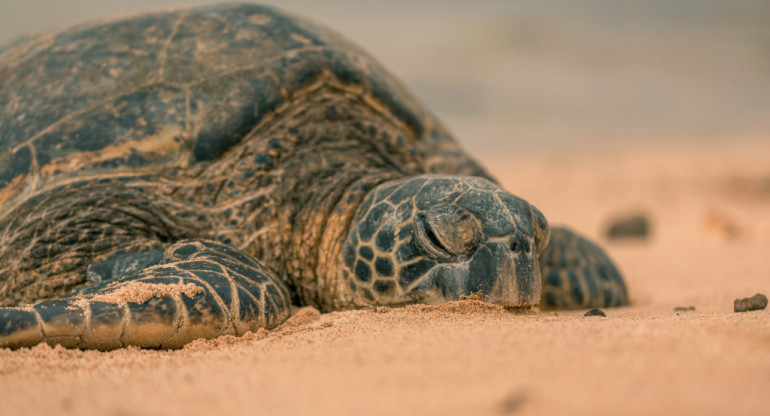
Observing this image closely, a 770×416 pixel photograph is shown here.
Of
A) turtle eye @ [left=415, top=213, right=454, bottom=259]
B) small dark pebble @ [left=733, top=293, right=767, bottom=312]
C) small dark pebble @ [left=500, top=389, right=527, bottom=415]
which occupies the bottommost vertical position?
small dark pebble @ [left=733, top=293, right=767, bottom=312]

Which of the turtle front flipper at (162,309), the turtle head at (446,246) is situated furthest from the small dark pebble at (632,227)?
the turtle front flipper at (162,309)

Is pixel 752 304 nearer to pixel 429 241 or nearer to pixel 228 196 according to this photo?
pixel 429 241

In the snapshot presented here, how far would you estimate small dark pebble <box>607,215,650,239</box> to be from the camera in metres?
8.80

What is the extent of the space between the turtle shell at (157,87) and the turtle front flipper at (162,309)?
A: 786 millimetres

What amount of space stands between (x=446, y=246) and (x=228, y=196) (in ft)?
4.08

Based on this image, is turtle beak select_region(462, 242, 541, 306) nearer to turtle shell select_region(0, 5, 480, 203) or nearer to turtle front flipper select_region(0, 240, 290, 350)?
turtle front flipper select_region(0, 240, 290, 350)

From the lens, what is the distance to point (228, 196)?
325 cm

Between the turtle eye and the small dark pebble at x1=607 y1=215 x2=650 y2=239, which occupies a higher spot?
the turtle eye

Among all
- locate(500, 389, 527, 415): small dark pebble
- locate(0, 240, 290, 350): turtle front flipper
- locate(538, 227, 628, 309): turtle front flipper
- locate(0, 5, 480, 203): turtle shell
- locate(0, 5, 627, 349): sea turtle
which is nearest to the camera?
locate(500, 389, 527, 415): small dark pebble

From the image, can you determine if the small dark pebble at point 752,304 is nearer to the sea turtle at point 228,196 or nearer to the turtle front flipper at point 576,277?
the sea turtle at point 228,196

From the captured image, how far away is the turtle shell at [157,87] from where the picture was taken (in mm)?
3160

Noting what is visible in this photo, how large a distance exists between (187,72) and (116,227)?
3.14 ft

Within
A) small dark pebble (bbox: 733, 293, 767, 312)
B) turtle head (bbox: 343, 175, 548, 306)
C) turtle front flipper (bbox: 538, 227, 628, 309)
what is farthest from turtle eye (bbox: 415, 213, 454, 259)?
small dark pebble (bbox: 733, 293, 767, 312)

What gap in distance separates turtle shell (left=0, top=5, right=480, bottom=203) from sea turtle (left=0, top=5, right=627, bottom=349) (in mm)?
11
